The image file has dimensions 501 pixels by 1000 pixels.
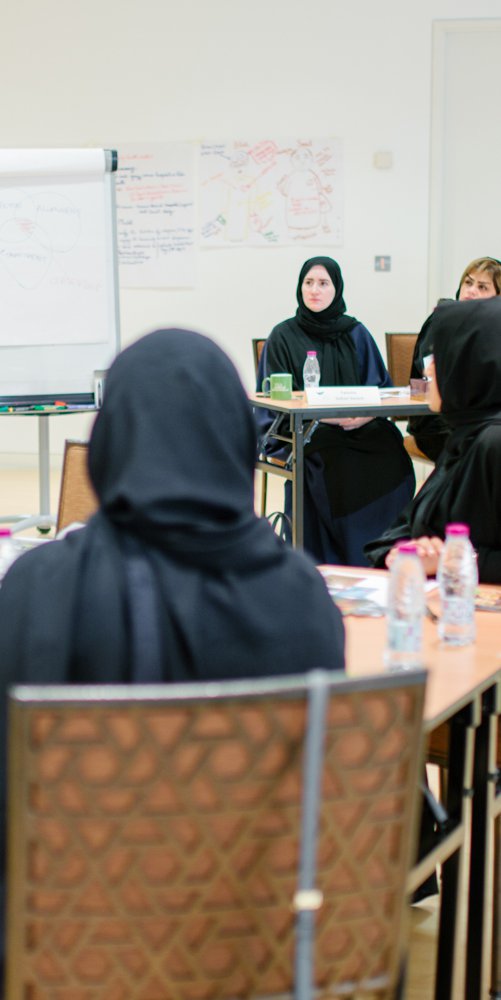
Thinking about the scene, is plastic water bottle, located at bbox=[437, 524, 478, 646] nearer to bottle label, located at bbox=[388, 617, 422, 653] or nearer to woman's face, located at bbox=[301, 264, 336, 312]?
bottle label, located at bbox=[388, 617, 422, 653]

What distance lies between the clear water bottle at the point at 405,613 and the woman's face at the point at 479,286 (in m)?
3.32

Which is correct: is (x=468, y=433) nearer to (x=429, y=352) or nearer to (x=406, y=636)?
(x=406, y=636)

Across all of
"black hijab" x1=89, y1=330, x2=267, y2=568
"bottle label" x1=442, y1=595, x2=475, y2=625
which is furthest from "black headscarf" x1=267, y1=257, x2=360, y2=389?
"black hijab" x1=89, y1=330, x2=267, y2=568

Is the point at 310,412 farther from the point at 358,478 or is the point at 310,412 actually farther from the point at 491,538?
the point at 491,538

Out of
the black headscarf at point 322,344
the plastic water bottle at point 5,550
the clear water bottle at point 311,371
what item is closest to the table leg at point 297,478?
the clear water bottle at point 311,371

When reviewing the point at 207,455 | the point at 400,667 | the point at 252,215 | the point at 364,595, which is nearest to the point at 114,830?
the point at 207,455

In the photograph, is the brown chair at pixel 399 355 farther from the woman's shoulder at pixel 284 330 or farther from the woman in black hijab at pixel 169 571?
the woman in black hijab at pixel 169 571

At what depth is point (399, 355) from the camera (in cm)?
592

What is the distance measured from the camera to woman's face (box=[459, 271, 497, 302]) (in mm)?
5078

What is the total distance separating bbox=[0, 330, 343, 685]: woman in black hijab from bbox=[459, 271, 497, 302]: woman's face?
392cm

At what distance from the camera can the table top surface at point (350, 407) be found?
4352 millimetres

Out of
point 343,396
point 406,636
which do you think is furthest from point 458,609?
point 343,396

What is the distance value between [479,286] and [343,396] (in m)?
0.99

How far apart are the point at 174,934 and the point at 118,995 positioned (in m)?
0.08
